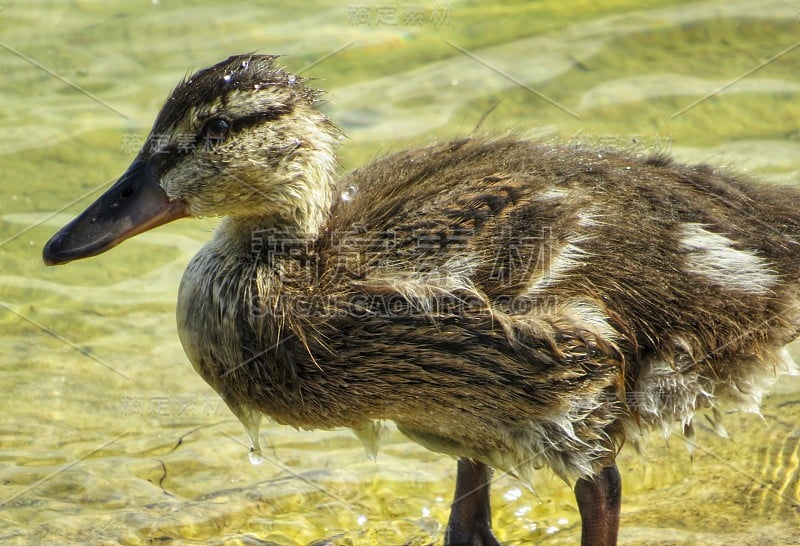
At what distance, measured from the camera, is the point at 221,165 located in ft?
15.7

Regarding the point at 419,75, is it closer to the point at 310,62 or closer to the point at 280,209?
the point at 310,62

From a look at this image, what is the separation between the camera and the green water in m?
5.49

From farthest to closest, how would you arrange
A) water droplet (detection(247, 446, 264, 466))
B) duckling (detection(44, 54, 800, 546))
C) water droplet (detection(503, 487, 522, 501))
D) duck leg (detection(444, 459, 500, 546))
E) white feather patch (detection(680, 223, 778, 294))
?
water droplet (detection(503, 487, 522, 501)) < water droplet (detection(247, 446, 264, 466)) < duck leg (detection(444, 459, 500, 546)) < white feather patch (detection(680, 223, 778, 294)) < duckling (detection(44, 54, 800, 546))

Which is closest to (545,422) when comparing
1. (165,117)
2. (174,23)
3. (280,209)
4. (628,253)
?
(628,253)

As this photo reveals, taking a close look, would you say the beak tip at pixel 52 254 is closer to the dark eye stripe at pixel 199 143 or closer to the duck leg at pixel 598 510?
the dark eye stripe at pixel 199 143

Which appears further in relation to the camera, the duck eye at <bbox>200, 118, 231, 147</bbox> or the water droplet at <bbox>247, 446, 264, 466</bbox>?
the water droplet at <bbox>247, 446, 264, 466</bbox>

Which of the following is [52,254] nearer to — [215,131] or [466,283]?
[215,131]

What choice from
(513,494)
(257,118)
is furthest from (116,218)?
(513,494)

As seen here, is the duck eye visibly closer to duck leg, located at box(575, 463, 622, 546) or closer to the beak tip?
the beak tip

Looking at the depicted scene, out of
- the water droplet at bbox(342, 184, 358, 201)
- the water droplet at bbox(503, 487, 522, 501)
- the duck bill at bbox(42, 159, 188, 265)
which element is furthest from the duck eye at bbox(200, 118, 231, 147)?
the water droplet at bbox(503, 487, 522, 501)

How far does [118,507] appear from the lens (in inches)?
216

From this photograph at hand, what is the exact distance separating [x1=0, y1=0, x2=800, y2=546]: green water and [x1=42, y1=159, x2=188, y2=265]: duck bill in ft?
2.67

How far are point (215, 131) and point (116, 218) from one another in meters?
0.55

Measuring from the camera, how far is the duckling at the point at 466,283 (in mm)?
4559
